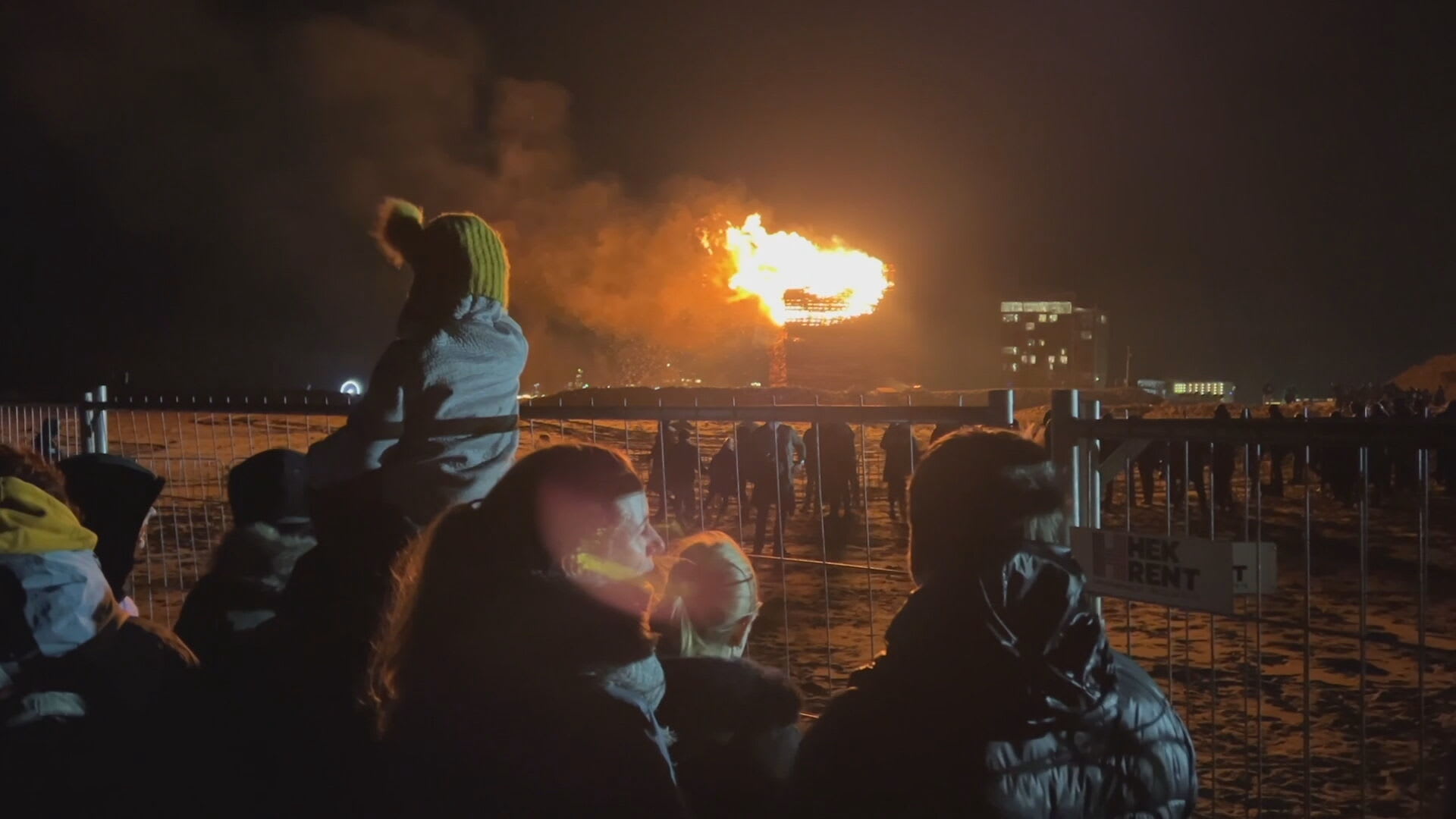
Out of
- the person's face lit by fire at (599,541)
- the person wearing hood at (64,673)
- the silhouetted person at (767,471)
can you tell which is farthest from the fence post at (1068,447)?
the silhouetted person at (767,471)

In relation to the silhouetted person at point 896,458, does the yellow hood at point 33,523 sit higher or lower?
higher

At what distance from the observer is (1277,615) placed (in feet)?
30.8

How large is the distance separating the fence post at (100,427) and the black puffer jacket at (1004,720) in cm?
563

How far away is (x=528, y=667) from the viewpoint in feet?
7.21

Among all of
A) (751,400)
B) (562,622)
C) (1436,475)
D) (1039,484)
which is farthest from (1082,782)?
(751,400)

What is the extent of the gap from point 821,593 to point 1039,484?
800 centimetres

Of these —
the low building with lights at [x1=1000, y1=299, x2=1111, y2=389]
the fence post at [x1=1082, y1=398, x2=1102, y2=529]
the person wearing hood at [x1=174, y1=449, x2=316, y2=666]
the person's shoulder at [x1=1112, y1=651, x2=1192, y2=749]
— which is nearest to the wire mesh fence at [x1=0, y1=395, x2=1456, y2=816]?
the fence post at [x1=1082, y1=398, x2=1102, y2=529]

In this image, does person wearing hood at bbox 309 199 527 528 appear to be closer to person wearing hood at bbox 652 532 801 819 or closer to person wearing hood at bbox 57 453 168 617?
person wearing hood at bbox 652 532 801 819

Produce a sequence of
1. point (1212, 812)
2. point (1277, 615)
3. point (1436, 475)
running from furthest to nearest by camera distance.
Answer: point (1436, 475) → point (1277, 615) → point (1212, 812)

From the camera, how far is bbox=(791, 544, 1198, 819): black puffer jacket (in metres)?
2.11

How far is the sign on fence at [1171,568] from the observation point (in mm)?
2930

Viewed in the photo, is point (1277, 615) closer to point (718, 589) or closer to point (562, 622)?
point (718, 589)

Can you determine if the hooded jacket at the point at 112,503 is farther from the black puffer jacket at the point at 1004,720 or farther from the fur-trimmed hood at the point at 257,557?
the black puffer jacket at the point at 1004,720

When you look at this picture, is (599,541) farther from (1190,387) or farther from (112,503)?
(1190,387)
